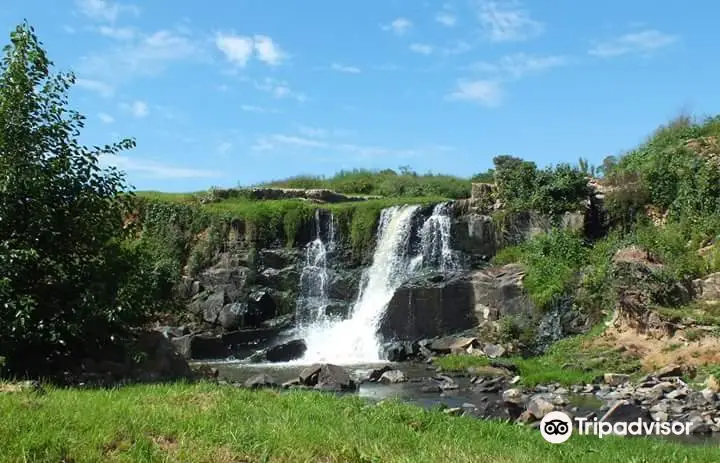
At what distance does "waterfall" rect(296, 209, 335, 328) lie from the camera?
24.8m

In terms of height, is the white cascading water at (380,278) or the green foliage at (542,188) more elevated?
the green foliage at (542,188)

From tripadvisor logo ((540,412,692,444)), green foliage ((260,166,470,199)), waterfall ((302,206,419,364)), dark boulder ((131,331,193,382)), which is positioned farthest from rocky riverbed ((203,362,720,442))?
green foliage ((260,166,470,199))

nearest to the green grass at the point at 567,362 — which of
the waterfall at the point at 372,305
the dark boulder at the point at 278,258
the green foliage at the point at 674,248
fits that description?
the green foliage at the point at 674,248

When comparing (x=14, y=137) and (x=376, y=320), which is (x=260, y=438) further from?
(x=376, y=320)

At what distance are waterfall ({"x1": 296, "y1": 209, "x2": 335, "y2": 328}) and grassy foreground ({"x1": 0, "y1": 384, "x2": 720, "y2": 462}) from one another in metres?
16.3

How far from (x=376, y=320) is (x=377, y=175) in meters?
18.2

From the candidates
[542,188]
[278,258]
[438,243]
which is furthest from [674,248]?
[278,258]

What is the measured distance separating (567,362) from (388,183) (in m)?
21.3

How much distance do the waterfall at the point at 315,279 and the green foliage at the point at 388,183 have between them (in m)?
8.08

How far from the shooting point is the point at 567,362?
17.5 meters

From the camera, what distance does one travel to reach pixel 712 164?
23.7 m

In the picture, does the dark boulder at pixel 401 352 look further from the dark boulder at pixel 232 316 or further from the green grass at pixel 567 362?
the dark boulder at pixel 232 316

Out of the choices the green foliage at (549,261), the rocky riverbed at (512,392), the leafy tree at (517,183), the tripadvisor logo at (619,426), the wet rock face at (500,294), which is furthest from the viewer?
the leafy tree at (517,183)

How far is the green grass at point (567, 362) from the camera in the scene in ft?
53.2
